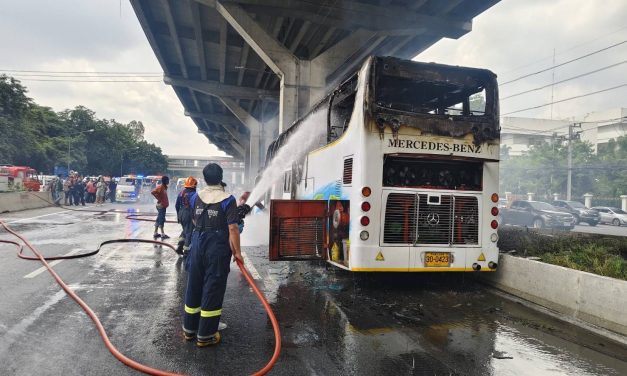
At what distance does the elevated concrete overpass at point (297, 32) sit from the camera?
15.9 m

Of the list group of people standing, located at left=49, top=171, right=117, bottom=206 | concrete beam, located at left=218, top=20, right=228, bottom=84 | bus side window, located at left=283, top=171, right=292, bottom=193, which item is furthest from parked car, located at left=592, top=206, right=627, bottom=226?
group of people standing, located at left=49, top=171, right=117, bottom=206

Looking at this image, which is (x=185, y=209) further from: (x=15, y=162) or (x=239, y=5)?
(x=15, y=162)

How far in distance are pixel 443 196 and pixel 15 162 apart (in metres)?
49.5

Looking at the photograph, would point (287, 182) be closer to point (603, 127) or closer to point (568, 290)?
point (568, 290)

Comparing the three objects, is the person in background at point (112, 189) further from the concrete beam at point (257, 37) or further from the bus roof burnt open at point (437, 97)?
the bus roof burnt open at point (437, 97)

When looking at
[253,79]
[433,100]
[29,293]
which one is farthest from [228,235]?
[253,79]

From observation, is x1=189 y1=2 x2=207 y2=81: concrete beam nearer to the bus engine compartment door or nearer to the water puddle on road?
the bus engine compartment door

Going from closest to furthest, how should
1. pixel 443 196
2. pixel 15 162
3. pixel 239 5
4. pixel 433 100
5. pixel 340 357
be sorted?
pixel 340 357, pixel 443 196, pixel 433 100, pixel 239 5, pixel 15 162

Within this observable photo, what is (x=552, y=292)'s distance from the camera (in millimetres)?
5637

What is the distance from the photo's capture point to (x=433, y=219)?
6.34m

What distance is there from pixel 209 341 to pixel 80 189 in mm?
24977

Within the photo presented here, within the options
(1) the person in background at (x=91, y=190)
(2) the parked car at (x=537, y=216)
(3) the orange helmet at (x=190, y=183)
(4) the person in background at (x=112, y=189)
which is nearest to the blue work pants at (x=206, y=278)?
(3) the orange helmet at (x=190, y=183)

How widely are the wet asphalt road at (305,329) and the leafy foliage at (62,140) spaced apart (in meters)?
40.6

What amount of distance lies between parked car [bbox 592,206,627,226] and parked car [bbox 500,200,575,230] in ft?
31.9
